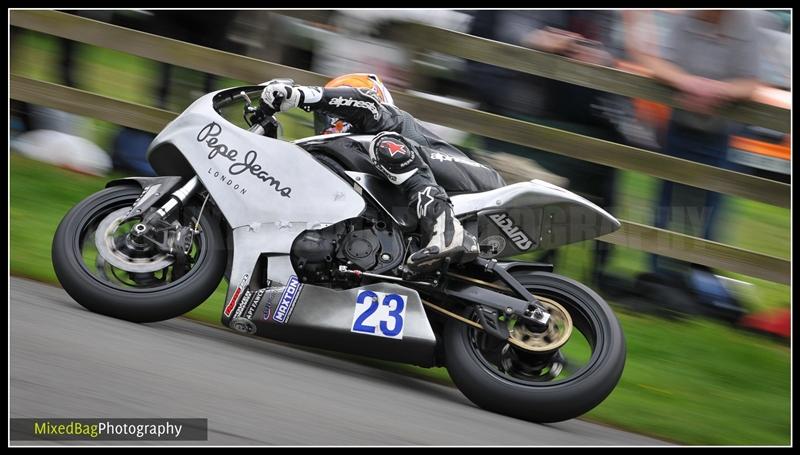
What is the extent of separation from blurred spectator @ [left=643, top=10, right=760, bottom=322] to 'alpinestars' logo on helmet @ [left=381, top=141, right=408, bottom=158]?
227 centimetres

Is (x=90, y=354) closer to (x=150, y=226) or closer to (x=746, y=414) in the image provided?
(x=150, y=226)

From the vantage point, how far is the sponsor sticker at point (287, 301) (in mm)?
4645

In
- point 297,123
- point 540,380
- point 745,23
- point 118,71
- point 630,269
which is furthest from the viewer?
point 118,71

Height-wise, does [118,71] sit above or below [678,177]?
below

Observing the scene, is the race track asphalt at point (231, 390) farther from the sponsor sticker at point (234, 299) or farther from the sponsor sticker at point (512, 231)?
the sponsor sticker at point (512, 231)

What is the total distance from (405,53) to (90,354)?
10.4 feet

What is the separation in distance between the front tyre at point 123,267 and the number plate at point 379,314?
0.72 meters

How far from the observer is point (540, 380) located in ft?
15.1

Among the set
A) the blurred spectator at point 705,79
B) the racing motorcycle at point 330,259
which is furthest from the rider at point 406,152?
the blurred spectator at point 705,79

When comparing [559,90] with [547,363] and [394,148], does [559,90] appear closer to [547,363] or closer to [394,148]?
[394,148]

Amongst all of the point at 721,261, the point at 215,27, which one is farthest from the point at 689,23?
the point at 215,27

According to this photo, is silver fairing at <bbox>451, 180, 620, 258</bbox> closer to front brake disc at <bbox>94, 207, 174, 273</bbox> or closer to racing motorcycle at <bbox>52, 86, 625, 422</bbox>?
racing motorcycle at <bbox>52, 86, 625, 422</bbox>

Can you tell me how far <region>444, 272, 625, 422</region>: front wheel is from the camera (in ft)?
14.1

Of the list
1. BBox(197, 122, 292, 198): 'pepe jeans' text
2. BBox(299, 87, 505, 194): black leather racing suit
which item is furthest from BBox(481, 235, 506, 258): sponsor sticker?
BBox(197, 122, 292, 198): 'pepe jeans' text
